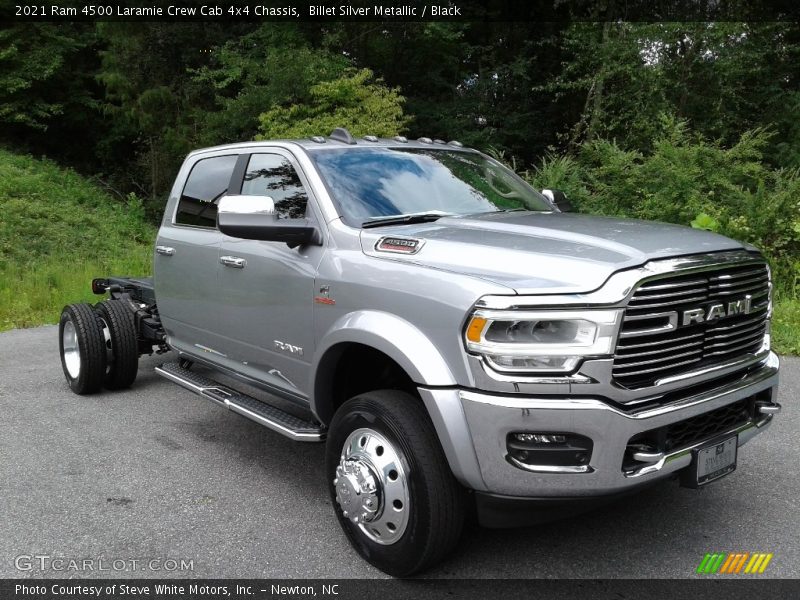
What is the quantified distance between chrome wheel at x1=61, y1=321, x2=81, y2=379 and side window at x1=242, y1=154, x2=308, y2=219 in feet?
8.84

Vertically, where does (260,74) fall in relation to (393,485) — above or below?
above

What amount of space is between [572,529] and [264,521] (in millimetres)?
1578

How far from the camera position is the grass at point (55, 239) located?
10703 mm

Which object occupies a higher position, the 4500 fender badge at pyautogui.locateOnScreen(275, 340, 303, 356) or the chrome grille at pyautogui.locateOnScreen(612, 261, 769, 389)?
the chrome grille at pyautogui.locateOnScreen(612, 261, 769, 389)

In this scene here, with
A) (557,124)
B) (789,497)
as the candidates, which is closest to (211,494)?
(789,497)

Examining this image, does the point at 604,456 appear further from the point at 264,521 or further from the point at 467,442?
the point at 264,521

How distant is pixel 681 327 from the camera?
291 centimetres

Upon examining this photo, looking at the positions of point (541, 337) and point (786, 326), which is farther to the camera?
point (786, 326)

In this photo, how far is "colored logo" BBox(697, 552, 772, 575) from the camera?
10.5 ft

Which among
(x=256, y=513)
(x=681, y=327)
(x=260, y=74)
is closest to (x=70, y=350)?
(x=256, y=513)

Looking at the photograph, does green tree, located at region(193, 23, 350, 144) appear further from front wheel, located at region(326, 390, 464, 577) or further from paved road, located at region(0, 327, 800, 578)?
front wheel, located at region(326, 390, 464, 577)

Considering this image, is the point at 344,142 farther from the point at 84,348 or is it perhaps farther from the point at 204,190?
the point at 84,348

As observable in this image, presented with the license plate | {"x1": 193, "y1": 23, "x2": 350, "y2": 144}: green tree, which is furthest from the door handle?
{"x1": 193, "y1": 23, "x2": 350, "y2": 144}: green tree

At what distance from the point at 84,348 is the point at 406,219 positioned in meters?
3.40
